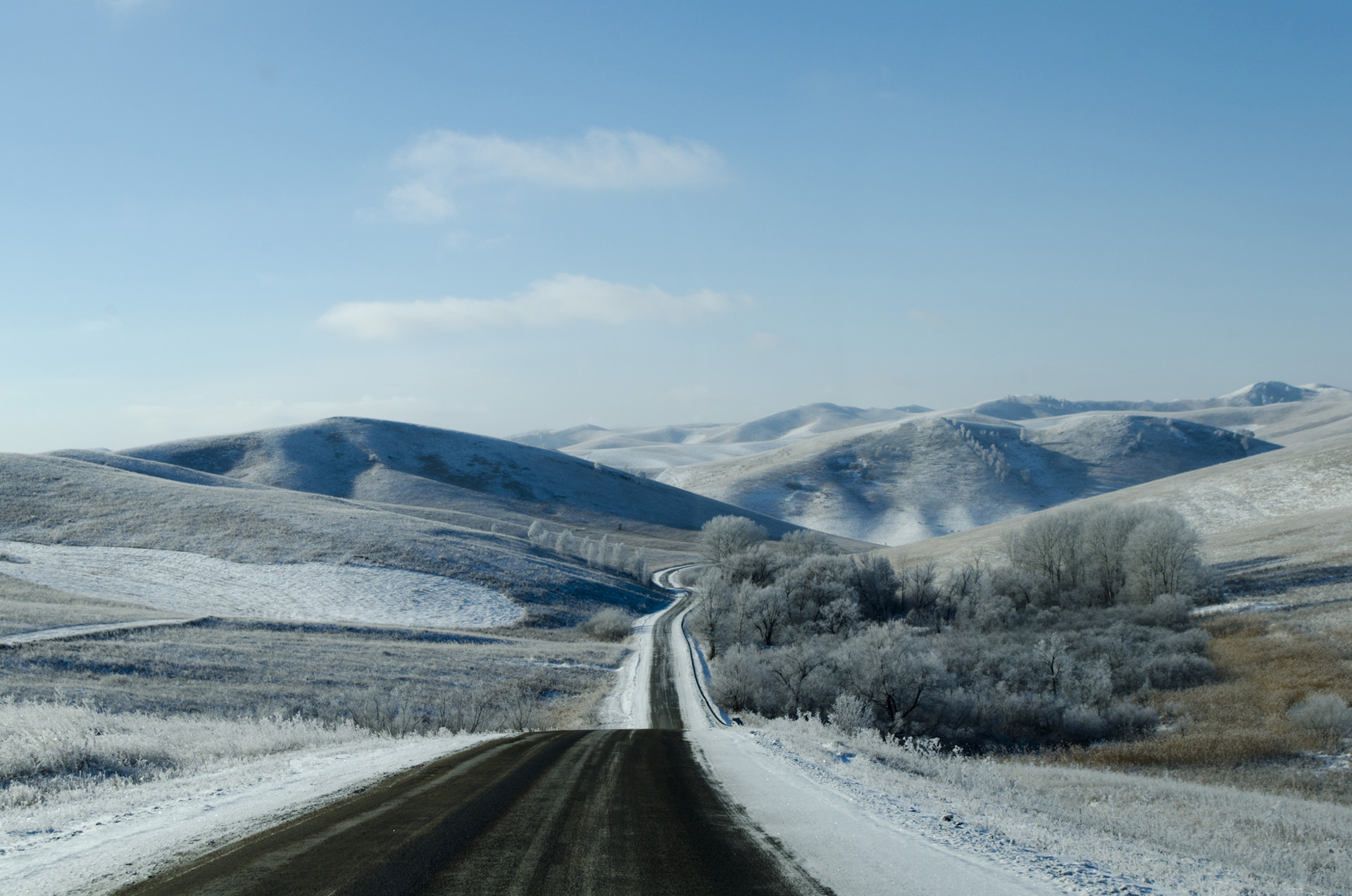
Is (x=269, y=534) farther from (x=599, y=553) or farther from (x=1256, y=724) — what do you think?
(x=1256, y=724)

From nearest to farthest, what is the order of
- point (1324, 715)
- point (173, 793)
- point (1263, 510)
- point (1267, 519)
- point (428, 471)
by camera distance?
point (173, 793) < point (1324, 715) < point (1267, 519) < point (1263, 510) < point (428, 471)

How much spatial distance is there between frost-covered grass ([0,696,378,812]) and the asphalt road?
447 centimetres

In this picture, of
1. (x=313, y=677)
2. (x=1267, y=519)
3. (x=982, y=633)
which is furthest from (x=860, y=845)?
(x=1267, y=519)

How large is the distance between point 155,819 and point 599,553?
8153 cm

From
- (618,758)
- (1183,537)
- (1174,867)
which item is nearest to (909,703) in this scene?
(618,758)

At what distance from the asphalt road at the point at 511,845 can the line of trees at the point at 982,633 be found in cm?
1424

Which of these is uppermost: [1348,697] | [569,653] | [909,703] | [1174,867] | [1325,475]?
[1325,475]

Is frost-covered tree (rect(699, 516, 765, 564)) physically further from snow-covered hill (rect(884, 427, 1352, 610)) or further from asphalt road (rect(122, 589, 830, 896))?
asphalt road (rect(122, 589, 830, 896))

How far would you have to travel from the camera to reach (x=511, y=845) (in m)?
6.70

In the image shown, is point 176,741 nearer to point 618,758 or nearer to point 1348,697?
point 618,758

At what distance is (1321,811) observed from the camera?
15953 millimetres

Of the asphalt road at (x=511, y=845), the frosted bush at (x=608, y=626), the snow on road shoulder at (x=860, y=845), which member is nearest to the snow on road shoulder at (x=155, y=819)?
the asphalt road at (x=511, y=845)

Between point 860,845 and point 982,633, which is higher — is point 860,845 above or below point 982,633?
above

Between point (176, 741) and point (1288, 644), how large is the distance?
41.5m
